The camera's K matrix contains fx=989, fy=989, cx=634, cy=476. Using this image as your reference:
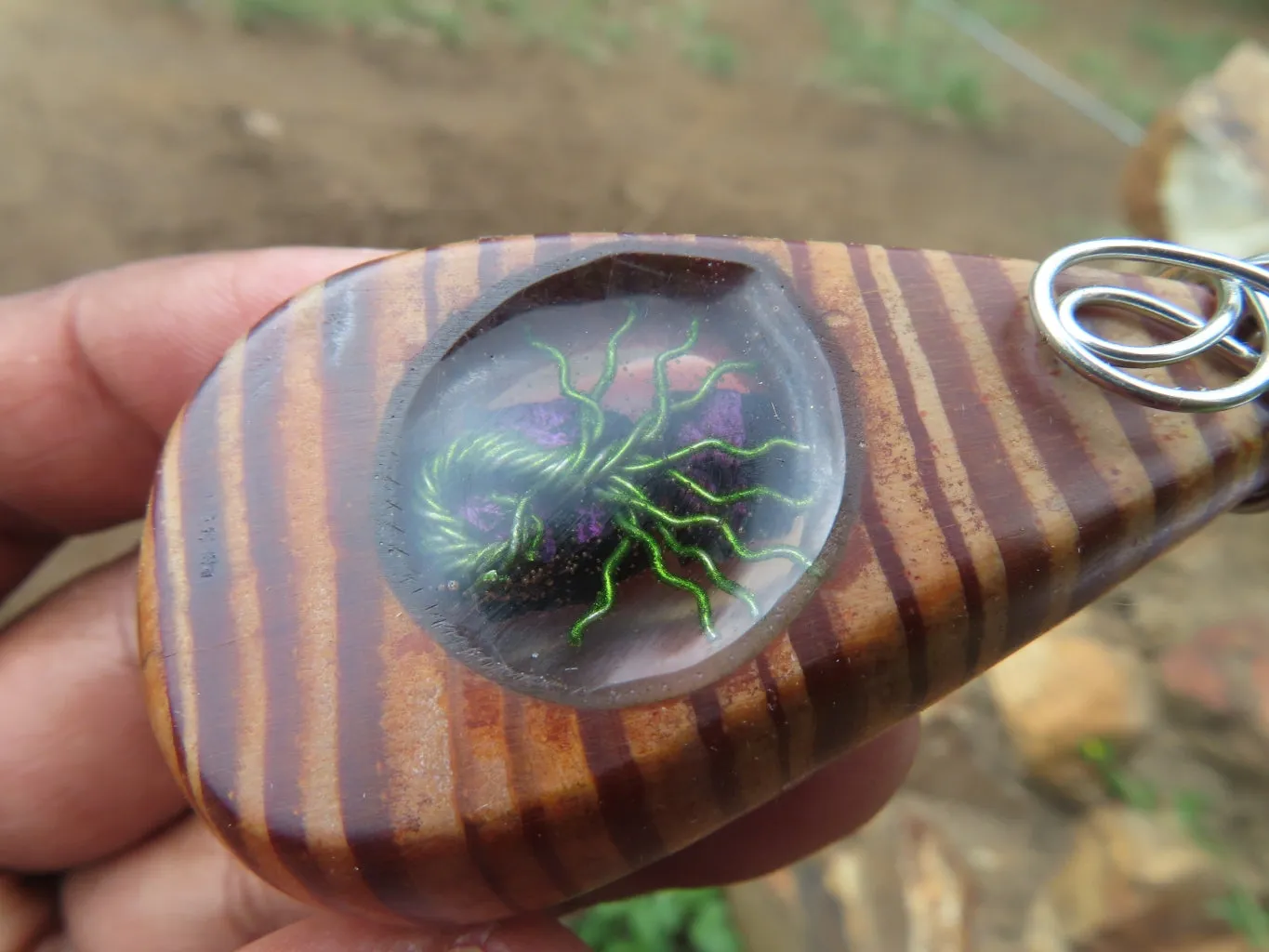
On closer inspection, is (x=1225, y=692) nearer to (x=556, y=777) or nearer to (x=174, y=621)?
(x=556, y=777)

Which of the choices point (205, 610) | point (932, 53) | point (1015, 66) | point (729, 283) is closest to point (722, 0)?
point (932, 53)

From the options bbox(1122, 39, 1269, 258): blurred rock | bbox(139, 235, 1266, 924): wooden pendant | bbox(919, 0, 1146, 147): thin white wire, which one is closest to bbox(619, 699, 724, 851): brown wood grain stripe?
bbox(139, 235, 1266, 924): wooden pendant

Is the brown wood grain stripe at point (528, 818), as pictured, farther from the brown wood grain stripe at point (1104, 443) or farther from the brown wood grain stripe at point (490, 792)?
the brown wood grain stripe at point (1104, 443)

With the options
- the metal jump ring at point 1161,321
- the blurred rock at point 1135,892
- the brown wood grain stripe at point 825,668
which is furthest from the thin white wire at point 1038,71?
the brown wood grain stripe at point 825,668

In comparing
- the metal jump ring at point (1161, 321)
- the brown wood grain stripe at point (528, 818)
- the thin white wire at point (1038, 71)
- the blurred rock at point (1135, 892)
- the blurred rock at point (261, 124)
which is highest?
the metal jump ring at point (1161, 321)

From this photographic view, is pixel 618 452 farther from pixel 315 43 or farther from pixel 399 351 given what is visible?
pixel 315 43
